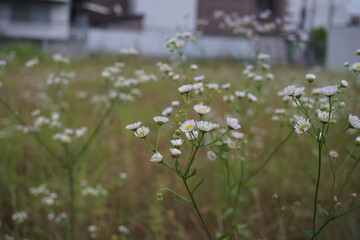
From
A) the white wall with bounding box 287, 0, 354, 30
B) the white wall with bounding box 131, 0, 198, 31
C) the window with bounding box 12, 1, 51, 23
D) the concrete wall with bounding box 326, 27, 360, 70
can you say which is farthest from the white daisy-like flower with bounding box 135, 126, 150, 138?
the white wall with bounding box 131, 0, 198, 31

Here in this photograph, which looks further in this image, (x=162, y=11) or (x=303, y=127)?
(x=162, y=11)

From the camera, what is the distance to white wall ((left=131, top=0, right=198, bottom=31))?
15.4 meters

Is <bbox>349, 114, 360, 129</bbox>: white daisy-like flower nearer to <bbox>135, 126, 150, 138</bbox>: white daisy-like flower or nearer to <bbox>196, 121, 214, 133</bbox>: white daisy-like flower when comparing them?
<bbox>196, 121, 214, 133</bbox>: white daisy-like flower

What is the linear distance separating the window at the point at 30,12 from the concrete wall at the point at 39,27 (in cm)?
13

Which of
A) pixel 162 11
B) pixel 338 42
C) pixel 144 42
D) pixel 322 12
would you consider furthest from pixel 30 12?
pixel 322 12

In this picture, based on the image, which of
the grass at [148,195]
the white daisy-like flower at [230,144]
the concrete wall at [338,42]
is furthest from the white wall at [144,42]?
the white daisy-like flower at [230,144]

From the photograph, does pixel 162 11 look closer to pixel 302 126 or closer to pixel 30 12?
pixel 30 12

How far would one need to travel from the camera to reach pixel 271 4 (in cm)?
1734

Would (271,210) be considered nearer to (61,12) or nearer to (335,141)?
(335,141)

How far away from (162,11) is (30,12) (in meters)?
5.00

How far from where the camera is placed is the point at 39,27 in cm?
1391

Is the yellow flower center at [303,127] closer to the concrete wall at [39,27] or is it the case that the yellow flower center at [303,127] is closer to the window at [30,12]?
the concrete wall at [39,27]

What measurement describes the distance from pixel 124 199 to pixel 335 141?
4.95 ft

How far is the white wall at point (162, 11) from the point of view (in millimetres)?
15383
